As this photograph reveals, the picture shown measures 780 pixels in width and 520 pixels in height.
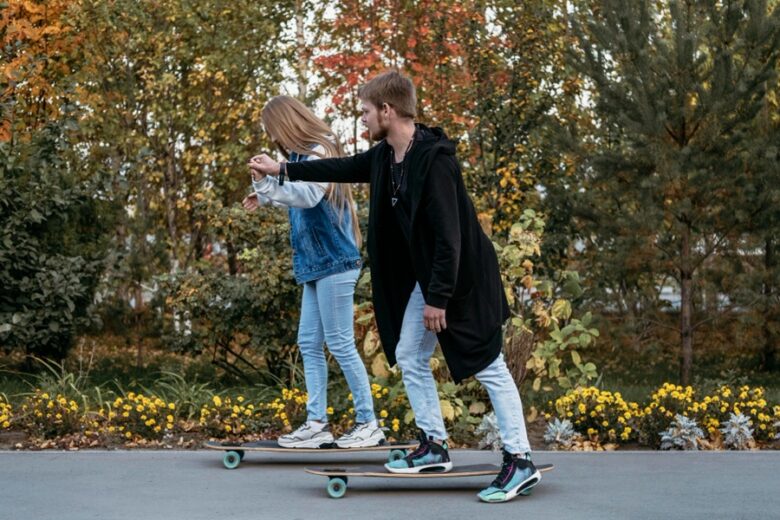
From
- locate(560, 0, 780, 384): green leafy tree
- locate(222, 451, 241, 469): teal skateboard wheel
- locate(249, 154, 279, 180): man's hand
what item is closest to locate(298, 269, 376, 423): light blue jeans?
locate(222, 451, 241, 469): teal skateboard wheel

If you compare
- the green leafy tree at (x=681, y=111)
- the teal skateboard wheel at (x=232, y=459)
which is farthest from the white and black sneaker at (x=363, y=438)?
the green leafy tree at (x=681, y=111)

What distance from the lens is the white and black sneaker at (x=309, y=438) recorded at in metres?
6.36

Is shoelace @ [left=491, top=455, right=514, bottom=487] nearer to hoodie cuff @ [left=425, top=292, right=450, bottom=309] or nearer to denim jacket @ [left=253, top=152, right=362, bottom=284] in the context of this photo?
hoodie cuff @ [left=425, top=292, right=450, bottom=309]

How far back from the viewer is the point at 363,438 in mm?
6355

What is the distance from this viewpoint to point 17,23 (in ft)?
38.9

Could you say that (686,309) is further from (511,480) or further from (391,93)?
(391,93)

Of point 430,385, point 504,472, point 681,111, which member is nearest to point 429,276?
point 430,385

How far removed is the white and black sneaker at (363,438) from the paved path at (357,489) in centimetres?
18

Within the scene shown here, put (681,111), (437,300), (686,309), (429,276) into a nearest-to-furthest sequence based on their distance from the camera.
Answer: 1. (437,300)
2. (429,276)
3. (681,111)
4. (686,309)

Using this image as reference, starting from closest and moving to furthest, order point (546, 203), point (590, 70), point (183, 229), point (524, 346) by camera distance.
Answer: point (524, 346), point (590, 70), point (546, 203), point (183, 229)

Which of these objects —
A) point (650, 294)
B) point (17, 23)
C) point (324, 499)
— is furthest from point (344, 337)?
point (17, 23)

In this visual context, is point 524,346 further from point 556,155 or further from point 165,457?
point 556,155

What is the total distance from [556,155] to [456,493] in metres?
7.02

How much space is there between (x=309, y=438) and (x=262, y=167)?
1574 millimetres
